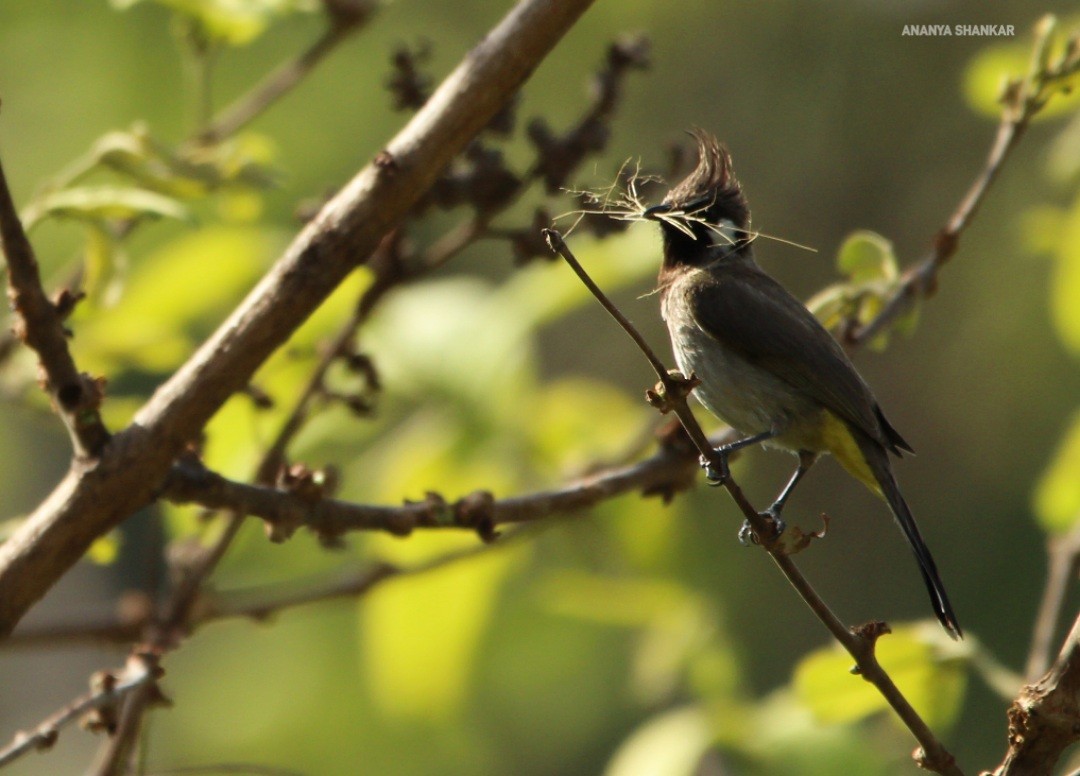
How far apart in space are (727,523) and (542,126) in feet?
20.9

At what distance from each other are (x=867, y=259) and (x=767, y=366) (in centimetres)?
70

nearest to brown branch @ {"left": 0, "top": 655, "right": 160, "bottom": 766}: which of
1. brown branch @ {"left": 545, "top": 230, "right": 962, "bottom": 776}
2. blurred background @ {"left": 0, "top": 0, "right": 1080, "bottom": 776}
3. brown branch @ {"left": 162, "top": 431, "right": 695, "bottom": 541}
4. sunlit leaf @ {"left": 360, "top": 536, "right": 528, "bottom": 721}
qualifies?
brown branch @ {"left": 162, "top": 431, "right": 695, "bottom": 541}

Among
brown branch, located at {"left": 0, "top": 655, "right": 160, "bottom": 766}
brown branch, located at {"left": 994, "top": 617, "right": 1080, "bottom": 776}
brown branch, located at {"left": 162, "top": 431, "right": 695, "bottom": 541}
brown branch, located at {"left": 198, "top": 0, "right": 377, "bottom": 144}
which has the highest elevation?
brown branch, located at {"left": 198, "top": 0, "right": 377, "bottom": 144}

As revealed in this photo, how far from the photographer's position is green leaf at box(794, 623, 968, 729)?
204 cm

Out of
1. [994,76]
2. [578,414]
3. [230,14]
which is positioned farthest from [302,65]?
[994,76]

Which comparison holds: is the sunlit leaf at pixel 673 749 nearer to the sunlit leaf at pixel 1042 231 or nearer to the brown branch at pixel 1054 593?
the brown branch at pixel 1054 593

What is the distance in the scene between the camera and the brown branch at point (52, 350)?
1483mm

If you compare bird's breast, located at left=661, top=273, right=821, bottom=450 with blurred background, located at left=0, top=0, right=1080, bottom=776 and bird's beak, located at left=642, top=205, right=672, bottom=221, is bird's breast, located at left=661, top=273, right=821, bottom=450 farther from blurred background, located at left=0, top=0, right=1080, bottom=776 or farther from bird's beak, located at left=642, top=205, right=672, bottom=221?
bird's beak, located at left=642, top=205, right=672, bottom=221

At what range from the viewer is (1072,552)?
215cm

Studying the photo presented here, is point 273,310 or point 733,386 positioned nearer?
point 273,310

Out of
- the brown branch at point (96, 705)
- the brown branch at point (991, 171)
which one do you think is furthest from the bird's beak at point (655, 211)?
the brown branch at point (96, 705)

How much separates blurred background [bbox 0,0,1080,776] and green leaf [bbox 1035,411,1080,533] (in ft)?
1.06

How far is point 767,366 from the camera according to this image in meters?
2.91

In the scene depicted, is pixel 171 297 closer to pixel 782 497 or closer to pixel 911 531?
pixel 782 497
